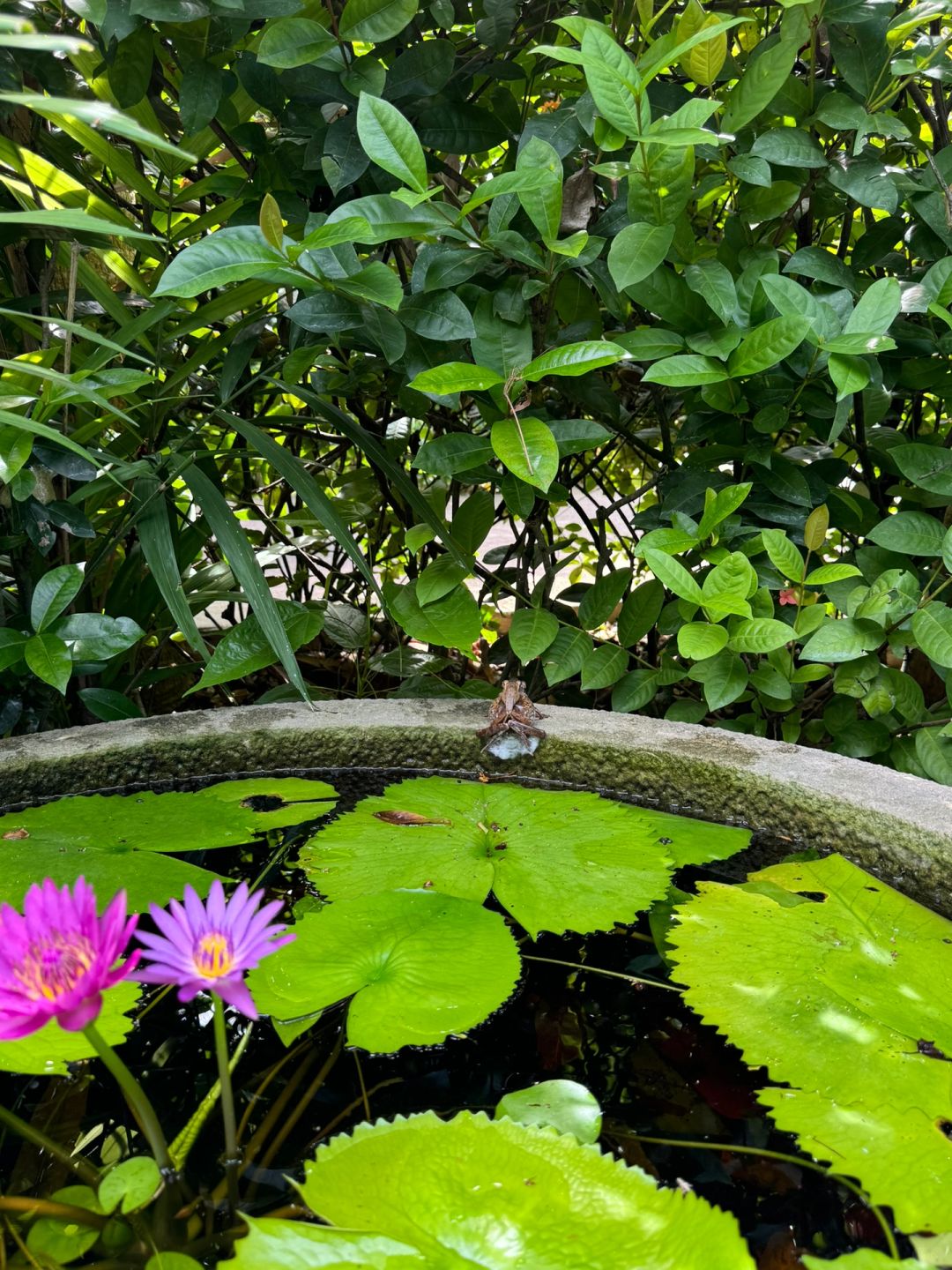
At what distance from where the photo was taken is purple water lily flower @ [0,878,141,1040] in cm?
43

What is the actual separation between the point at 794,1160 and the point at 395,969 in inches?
12.4

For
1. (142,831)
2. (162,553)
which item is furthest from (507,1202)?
(162,553)

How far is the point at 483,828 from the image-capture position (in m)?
0.99

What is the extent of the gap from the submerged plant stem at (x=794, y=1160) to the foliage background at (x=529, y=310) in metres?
0.58

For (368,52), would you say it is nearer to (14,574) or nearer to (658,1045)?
(14,574)

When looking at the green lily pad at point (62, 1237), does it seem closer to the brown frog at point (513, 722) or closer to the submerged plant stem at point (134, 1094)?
the submerged plant stem at point (134, 1094)

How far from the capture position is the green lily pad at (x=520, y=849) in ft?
2.87

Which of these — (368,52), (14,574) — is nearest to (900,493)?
(368,52)

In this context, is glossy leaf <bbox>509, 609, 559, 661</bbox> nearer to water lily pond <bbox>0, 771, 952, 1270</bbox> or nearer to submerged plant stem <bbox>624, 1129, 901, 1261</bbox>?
water lily pond <bbox>0, 771, 952, 1270</bbox>

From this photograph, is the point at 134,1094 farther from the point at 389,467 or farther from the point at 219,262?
the point at 389,467

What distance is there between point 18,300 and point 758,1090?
1.29 m

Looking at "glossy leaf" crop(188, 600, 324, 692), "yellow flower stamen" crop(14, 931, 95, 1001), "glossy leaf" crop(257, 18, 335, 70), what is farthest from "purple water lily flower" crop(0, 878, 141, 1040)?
"glossy leaf" crop(257, 18, 335, 70)

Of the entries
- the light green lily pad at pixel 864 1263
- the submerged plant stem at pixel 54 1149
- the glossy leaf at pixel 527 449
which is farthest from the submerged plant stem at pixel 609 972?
the glossy leaf at pixel 527 449

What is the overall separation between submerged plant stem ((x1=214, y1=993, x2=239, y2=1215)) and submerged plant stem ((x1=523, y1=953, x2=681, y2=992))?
32 cm
